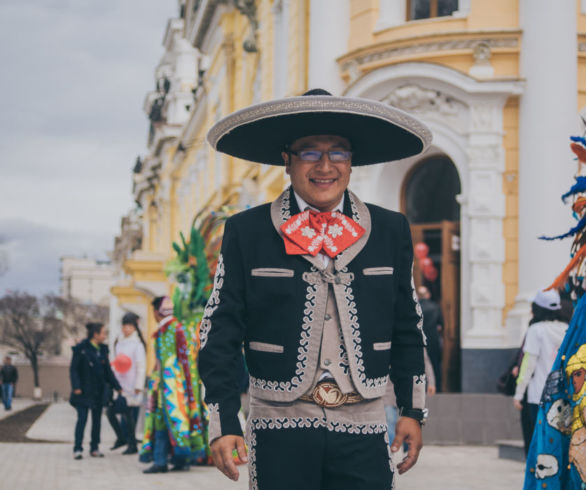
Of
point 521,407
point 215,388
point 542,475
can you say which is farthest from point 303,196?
point 521,407

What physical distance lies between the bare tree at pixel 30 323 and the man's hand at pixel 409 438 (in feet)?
253

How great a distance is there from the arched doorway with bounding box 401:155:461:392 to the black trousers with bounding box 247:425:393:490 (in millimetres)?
13666

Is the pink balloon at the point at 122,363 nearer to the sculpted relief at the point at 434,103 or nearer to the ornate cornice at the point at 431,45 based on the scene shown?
the sculpted relief at the point at 434,103

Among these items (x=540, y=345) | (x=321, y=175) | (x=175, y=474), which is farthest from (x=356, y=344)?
(x=175, y=474)

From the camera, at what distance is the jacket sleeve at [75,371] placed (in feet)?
45.6

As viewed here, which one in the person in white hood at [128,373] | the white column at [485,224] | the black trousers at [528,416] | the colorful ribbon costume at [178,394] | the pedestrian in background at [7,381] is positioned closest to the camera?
the black trousers at [528,416]

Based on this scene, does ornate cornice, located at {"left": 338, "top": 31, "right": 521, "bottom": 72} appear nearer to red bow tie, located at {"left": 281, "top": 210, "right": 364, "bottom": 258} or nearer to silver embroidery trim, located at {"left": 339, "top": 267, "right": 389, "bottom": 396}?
red bow tie, located at {"left": 281, "top": 210, "right": 364, "bottom": 258}

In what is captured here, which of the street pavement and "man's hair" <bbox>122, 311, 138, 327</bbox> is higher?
"man's hair" <bbox>122, 311, 138, 327</bbox>

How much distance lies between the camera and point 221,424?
4059 mm

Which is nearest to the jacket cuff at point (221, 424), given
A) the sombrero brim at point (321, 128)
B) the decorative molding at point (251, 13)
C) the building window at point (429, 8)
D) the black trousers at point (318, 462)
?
the black trousers at point (318, 462)

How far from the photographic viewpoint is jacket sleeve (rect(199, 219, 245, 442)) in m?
4.08

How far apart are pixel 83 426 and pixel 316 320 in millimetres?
10035

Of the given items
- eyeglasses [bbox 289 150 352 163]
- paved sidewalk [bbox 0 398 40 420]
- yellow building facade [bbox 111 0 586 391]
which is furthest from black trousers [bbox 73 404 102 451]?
paved sidewalk [bbox 0 398 40 420]

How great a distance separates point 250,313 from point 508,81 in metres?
13.9
